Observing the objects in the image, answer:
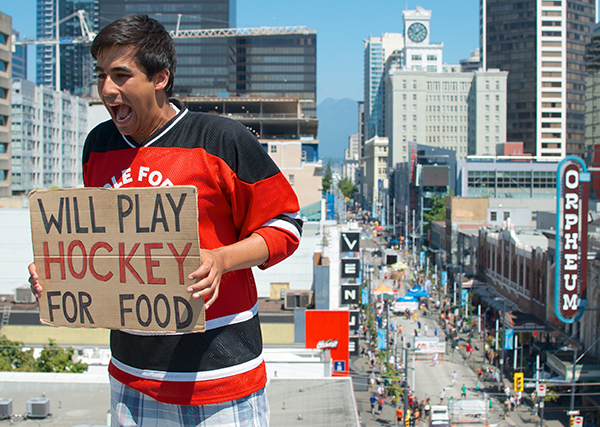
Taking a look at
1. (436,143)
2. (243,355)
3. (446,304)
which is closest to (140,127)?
(243,355)

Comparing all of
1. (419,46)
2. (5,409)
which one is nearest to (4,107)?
(5,409)

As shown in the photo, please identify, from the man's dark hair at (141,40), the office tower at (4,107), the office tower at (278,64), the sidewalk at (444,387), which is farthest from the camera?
the office tower at (278,64)

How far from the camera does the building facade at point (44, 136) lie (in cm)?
6300

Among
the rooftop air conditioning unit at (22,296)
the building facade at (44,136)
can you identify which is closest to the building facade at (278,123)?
the building facade at (44,136)

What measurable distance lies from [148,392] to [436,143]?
474 feet

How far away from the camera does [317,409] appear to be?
9.27 m

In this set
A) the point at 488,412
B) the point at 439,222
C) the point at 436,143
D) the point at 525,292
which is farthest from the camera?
the point at 436,143

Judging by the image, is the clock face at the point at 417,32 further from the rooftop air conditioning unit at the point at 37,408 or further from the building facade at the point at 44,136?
the rooftop air conditioning unit at the point at 37,408

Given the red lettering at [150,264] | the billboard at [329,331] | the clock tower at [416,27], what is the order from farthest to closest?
the clock tower at [416,27]
the billboard at [329,331]
the red lettering at [150,264]

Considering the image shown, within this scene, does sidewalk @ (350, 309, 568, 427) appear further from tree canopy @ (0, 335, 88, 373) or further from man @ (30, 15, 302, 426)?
man @ (30, 15, 302, 426)

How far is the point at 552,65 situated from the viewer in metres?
117

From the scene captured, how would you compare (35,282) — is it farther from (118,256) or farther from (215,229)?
(215,229)

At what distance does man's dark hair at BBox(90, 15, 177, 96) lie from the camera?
3.02 m

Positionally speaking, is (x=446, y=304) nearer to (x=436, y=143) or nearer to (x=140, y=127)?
(x=140, y=127)
